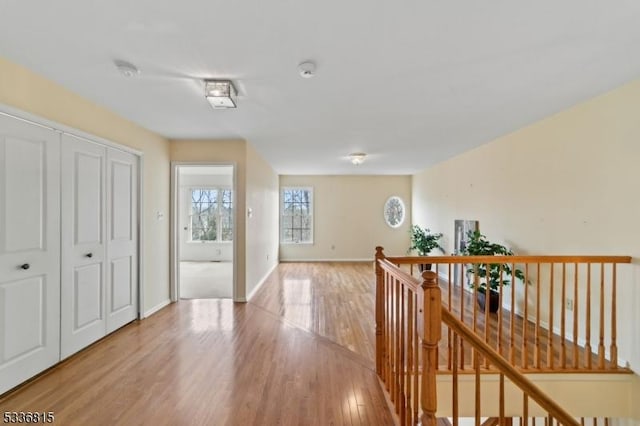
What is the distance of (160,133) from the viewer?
3.94 metres

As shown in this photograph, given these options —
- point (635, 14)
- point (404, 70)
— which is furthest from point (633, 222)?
point (404, 70)

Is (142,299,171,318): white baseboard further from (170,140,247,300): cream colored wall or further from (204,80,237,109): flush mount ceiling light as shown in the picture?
(204,80,237,109): flush mount ceiling light

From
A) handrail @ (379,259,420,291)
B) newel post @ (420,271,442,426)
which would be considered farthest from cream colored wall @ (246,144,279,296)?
newel post @ (420,271,442,426)

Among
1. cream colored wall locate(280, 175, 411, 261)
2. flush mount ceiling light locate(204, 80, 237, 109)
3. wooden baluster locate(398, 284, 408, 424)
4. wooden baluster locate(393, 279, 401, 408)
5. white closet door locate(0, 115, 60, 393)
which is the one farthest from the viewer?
cream colored wall locate(280, 175, 411, 261)

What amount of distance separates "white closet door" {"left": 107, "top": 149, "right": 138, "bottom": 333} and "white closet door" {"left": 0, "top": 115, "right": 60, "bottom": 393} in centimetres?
65

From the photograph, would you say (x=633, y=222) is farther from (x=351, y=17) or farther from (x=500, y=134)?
(x=351, y=17)

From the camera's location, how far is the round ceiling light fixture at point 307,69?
210 centimetres

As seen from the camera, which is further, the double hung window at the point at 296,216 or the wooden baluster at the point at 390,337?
the double hung window at the point at 296,216

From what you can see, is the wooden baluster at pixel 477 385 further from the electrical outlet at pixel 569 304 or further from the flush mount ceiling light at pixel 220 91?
the flush mount ceiling light at pixel 220 91

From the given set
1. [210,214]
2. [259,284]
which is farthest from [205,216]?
[259,284]

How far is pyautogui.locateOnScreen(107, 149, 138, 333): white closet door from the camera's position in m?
3.13

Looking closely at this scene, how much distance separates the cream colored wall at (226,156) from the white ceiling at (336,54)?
87 cm

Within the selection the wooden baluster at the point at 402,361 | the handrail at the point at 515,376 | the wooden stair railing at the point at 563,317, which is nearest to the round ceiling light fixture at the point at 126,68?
the wooden stair railing at the point at 563,317

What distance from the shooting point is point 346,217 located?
27.1 feet
